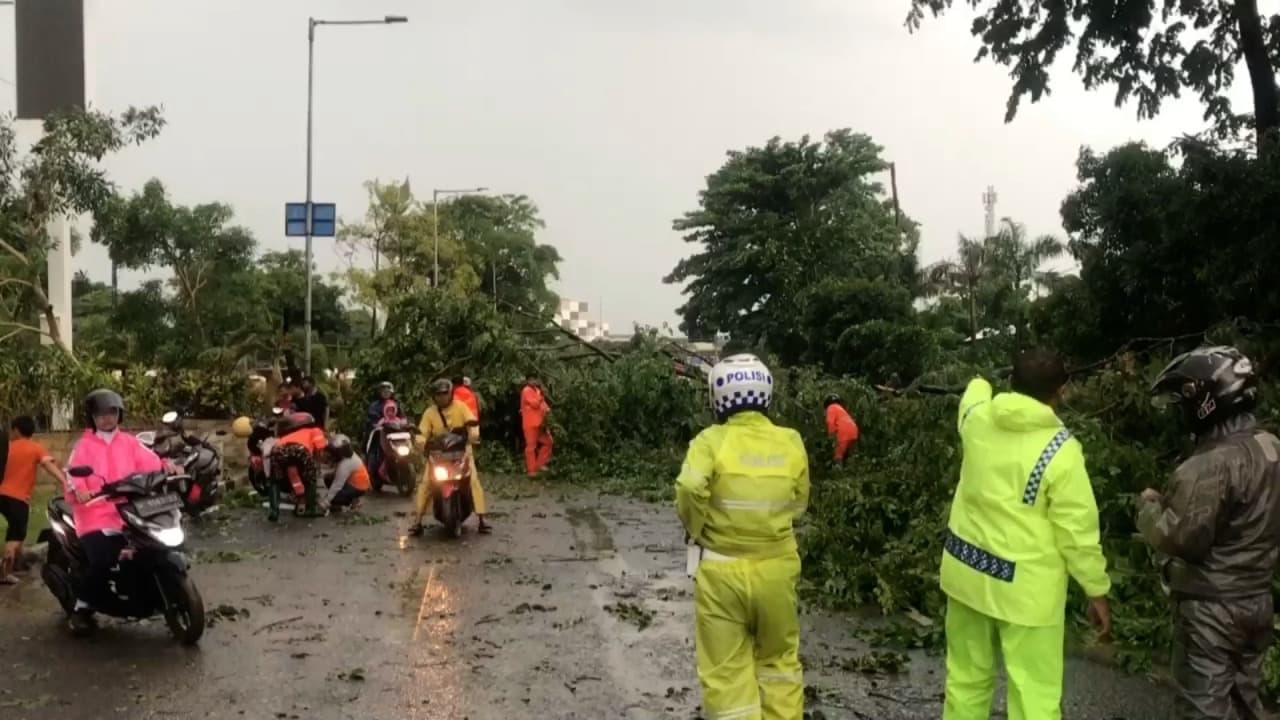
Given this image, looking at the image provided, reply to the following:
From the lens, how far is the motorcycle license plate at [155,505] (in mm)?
7374

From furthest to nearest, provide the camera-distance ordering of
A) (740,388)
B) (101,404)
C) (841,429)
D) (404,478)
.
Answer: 1. (404,478)
2. (841,429)
3. (101,404)
4. (740,388)

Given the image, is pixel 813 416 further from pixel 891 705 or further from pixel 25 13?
pixel 25 13

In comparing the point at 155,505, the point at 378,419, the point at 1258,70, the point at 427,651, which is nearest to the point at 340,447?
the point at 378,419

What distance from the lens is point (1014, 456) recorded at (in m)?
4.65

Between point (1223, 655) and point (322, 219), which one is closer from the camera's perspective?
point (1223, 655)

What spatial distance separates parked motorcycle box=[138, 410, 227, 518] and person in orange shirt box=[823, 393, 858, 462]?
754 cm

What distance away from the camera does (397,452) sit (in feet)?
51.9

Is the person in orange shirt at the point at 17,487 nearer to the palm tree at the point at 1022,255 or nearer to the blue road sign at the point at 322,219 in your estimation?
the blue road sign at the point at 322,219

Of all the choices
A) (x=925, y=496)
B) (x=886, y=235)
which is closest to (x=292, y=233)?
(x=925, y=496)

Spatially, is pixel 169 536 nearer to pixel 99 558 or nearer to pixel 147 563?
pixel 147 563

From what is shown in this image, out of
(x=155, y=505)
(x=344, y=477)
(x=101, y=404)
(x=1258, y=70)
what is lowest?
(x=344, y=477)

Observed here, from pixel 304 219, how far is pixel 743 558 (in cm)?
2074

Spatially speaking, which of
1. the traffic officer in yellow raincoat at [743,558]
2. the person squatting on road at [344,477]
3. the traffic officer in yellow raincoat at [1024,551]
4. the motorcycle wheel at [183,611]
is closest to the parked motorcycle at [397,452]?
the person squatting on road at [344,477]

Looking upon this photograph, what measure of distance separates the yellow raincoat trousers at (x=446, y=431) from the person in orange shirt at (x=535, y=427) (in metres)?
5.78
